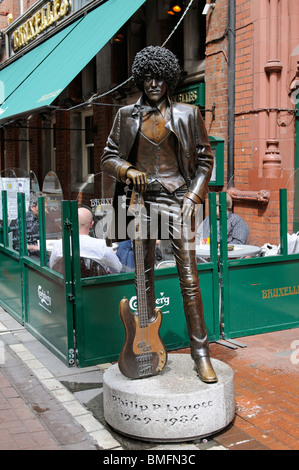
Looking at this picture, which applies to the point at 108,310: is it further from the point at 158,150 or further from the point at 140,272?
the point at 158,150

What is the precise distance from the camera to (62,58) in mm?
10141

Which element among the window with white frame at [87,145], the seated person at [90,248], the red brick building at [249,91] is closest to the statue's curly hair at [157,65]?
the seated person at [90,248]

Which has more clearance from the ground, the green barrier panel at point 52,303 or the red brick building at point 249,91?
the red brick building at point 249,91

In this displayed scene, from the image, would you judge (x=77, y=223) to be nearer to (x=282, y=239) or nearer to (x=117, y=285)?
(x=117, y=285)

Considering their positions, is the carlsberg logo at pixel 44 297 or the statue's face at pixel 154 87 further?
the carlsberg logo at pixel 44 297

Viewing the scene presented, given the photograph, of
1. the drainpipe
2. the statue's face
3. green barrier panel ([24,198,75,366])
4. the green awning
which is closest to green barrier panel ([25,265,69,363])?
green barrier panel ([24,198,75,366])

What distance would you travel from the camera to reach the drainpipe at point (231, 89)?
820cm

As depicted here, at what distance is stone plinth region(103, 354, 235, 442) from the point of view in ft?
11.3

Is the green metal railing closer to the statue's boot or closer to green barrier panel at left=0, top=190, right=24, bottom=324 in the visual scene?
green barrier panel at left=0, top=190, right=24, bottom=324

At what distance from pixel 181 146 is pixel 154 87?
0.44m

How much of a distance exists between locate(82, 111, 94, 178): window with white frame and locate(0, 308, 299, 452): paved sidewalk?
345 inches

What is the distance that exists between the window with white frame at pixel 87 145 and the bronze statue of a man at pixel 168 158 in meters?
10.1

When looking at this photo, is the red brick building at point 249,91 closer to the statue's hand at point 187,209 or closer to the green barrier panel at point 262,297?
the green barrier panel at point 262,297

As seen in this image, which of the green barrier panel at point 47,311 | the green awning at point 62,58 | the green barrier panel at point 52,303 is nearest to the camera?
the green barrier panel at point 52,303
